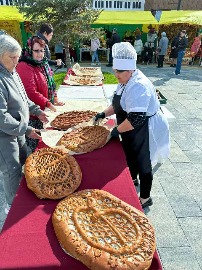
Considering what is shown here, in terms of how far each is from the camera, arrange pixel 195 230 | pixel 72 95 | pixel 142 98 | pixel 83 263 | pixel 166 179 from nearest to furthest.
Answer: pixel 83 263, pixel 142 98, pixel 195 230, pixel 166 179, pixel 72 95

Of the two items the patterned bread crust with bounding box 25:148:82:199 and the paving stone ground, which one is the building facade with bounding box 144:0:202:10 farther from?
the patterned bread crust with bounding box 25:148:82:199

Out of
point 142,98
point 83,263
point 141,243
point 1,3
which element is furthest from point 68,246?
point 1,3

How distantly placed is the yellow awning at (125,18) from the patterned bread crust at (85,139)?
922cm

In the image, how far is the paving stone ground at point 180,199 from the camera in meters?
2.38

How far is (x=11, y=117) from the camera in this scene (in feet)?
7.05

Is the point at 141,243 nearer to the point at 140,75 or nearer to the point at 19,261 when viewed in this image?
the point at 19,261

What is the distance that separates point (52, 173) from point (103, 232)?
2.16 ft

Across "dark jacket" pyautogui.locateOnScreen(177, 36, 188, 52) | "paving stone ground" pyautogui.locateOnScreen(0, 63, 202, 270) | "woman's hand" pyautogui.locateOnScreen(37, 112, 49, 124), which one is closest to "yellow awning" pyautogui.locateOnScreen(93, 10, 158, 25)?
"dark jacket" pyautogui.locateOnScreen(177, 36, 188, 52)

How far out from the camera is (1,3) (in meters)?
12.9

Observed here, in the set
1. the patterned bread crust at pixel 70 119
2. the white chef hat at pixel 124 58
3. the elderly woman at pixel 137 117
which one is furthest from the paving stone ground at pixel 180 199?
the white chef hat at pixel 124 58

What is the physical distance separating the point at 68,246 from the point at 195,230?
5.66 feet

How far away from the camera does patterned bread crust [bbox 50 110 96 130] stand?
2.85 metres

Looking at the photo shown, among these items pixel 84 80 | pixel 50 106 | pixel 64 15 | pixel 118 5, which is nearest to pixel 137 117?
pixel 50 106

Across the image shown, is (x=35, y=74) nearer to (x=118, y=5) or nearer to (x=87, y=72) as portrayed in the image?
(x=87, y=72)
